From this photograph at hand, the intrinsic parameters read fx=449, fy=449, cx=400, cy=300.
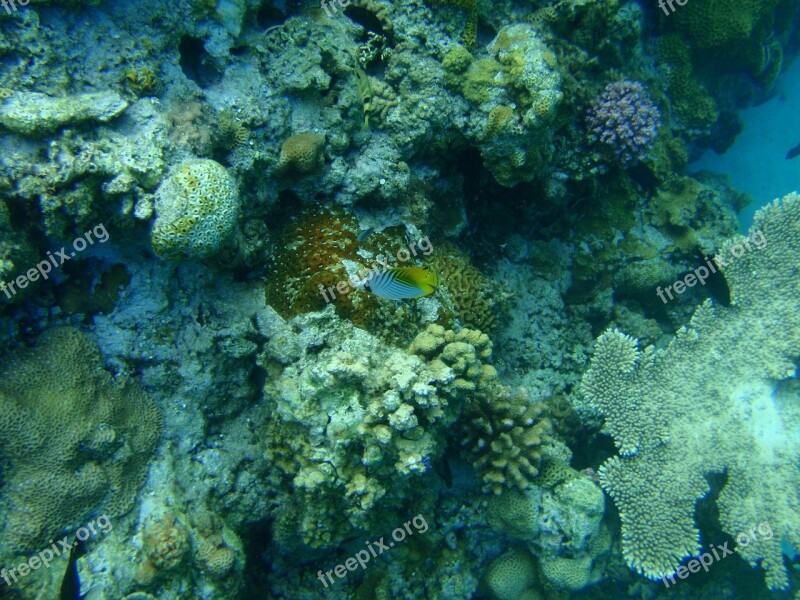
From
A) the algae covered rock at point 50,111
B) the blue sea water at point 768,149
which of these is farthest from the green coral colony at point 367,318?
the blue sea water at point 768,149

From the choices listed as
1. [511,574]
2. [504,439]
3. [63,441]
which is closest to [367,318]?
[504,439]

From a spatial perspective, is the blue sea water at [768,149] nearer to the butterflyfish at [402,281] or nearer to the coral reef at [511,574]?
the coral reef at [511,574]

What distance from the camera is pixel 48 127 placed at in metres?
2.85

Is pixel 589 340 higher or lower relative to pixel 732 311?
higher

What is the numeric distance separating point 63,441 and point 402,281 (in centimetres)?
265

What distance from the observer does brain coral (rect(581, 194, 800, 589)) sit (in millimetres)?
4656

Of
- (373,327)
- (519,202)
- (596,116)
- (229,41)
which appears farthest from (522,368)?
(229,41)

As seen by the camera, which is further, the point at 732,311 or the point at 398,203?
the point at 732,311

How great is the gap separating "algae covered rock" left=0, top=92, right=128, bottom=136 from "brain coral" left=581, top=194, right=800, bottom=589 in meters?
4.96

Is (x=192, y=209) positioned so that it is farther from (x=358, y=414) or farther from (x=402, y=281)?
(x=358, y=414)

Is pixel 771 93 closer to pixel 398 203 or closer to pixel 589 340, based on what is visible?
pixel 589 340

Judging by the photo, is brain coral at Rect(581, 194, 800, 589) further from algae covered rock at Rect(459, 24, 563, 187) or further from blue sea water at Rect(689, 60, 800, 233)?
blue sea water at Rect(689, 60, 800, 233)

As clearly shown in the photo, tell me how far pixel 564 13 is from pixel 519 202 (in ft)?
6.36

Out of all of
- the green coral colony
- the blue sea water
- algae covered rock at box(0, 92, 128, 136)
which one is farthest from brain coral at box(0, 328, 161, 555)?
the blue sea water
